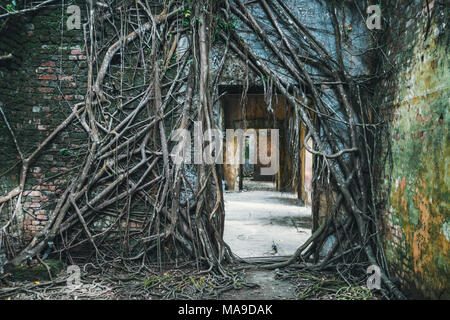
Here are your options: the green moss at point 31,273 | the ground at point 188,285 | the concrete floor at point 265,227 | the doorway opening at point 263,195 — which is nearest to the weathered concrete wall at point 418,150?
the ground at point 188,285

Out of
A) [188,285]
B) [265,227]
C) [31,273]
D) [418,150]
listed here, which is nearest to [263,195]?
[265,227]

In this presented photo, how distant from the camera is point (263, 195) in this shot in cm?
921

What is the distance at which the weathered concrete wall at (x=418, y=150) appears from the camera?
2078 mm

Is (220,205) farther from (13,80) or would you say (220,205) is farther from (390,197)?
(13,80)

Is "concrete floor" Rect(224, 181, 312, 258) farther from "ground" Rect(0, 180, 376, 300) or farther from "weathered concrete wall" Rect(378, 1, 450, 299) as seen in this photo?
"weathered concrete wall" Rect(378, 1, 450, 299)

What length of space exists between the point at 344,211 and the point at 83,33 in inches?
140

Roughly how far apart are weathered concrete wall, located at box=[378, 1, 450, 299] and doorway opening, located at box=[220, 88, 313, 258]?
0.98 metres

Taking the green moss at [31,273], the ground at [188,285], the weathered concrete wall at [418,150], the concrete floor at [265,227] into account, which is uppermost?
the weathered concrete wall at [418,150]

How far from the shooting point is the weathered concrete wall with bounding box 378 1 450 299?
208cm

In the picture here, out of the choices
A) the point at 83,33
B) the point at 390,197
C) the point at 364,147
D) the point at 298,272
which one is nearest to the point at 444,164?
the point at 390,197

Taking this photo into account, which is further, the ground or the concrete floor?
the concrete floor

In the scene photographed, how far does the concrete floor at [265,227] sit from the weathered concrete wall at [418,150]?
142 centimetres

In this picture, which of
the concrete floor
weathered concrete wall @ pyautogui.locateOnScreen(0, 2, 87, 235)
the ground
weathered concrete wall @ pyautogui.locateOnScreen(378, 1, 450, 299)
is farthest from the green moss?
weathered concrete wall @ pyautogui.locateOnScreen(378, 1, 450, 299)

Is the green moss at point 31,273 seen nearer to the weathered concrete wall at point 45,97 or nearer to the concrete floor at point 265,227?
the weathered concrete wall at point 45,97
